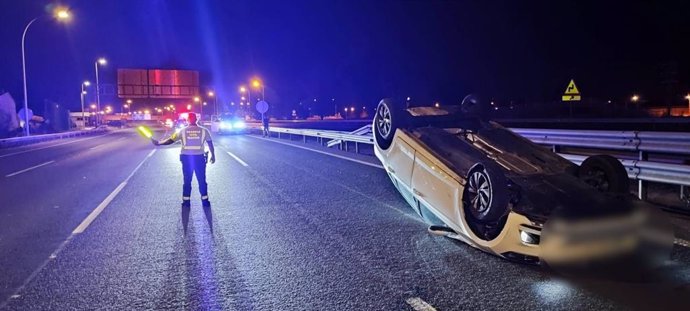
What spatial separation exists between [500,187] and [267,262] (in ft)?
7.73

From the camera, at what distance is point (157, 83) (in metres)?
51.9

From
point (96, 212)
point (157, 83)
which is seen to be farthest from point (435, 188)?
point (157, 83)

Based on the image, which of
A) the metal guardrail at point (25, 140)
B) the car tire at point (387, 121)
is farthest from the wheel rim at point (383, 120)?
the metal guardrail at point (25, 140)

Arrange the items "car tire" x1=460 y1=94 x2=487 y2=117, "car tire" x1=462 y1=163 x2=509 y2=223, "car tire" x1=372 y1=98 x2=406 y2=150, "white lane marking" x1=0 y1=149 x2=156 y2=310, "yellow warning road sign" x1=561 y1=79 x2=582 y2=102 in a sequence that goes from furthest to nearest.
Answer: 1. "yellow warning road sign" x1=561 y1=79 x2=582 y2=102
2. "car tire" x1=460 y1=94 x2=487 y2=117
3. "car tire" x1=372 y1=98 x2=406 y2=150
4. "car tire" x1=462 y1=163 x2=509 y2=223
5. "white lane marking" x1=0 y1=149 x2=156 y2=310

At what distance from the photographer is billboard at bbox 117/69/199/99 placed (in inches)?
2012

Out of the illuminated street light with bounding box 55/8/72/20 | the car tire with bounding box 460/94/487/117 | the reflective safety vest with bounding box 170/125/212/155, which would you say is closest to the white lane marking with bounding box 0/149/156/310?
the reflective safety vest with bounding box 170/125/212/155

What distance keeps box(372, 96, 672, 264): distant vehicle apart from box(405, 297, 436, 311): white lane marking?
1033 mm

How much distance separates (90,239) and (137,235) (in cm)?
53

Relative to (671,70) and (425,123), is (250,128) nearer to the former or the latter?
(671,70)

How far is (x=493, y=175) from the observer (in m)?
4.70

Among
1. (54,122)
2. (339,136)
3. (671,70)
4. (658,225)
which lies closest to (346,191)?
(658,225)

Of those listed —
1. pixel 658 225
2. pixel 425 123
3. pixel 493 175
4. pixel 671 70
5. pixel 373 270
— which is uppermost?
pixel 671 70

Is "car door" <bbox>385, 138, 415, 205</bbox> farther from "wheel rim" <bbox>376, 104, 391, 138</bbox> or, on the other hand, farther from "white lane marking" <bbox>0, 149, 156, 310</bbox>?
"white lane marking" <bbox>0, 149, 156, 310</bbox>

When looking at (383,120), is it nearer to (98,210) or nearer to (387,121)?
(387,121)
